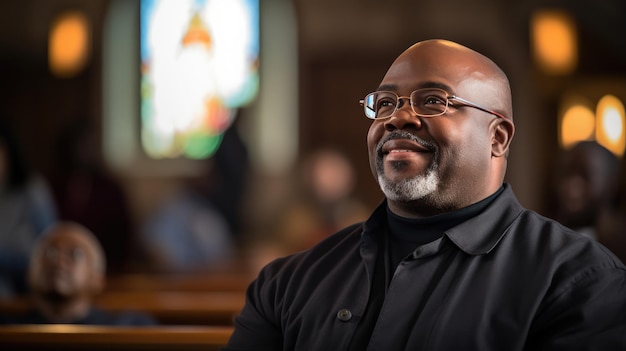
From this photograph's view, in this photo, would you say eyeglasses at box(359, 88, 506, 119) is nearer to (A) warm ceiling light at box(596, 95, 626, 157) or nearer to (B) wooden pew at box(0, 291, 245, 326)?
(B) wooden pew at box(0, 291, 245, 326)

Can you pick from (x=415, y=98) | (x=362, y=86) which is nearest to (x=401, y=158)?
(x=415, y=98)

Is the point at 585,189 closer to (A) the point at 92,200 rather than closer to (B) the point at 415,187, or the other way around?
(B) the point at 415,187

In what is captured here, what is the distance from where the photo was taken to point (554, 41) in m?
10.5

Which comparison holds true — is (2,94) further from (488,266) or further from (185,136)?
(488,266)

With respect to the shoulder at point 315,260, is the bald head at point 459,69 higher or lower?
higher

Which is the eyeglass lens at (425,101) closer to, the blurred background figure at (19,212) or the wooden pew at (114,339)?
the wooden pew at (114,339)

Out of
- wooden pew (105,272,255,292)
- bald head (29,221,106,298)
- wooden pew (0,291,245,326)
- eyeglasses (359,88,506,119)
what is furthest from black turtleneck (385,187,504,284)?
wooden pew (105,272,255,292)

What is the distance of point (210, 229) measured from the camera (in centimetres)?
858

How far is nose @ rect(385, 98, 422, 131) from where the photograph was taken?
205cm

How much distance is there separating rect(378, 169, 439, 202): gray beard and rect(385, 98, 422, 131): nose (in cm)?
11

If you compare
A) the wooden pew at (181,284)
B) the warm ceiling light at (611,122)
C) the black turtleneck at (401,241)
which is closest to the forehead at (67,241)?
the wooden pew at (181,284)

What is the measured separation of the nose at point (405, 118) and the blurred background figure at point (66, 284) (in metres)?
2.45

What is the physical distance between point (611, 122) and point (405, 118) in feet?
28.4

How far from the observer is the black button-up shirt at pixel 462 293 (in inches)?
72.1
